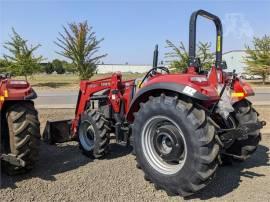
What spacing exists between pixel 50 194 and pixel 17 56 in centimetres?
2844

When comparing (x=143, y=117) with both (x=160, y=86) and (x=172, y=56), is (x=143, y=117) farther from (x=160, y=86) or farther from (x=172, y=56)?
(x=172, y=56)

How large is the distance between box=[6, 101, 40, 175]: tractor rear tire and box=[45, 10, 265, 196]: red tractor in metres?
1.39

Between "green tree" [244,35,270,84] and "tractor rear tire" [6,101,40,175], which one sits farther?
"green tree" [244,35,270,84]

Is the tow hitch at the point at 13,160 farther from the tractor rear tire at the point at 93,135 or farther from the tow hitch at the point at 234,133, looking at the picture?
the tow hitch at the point at 234,133

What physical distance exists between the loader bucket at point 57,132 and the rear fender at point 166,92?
85.5 inches

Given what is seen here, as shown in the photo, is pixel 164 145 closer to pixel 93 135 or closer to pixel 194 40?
pixel 194 40

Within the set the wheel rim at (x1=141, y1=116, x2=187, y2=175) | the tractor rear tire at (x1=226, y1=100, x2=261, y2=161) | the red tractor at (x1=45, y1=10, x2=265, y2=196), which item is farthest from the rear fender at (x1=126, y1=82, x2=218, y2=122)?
the tractor rear tire at (x1=226, y1=100, x2=261, y2=161)

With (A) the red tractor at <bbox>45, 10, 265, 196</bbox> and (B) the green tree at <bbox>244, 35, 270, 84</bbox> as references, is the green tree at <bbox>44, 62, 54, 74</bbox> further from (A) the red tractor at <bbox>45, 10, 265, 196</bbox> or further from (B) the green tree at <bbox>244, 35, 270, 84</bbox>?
(A) the red tractor at <bbox>45, 10, 265, 196</bbox>

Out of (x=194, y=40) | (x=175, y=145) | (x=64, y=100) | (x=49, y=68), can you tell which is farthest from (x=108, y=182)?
(x=49, y=68)

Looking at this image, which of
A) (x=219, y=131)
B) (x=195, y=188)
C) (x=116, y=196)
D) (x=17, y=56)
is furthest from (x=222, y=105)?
(x=17, y=56)

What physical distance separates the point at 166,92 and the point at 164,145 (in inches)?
28.5

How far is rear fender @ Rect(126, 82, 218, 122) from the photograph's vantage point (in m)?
4.66

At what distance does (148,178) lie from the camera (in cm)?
520

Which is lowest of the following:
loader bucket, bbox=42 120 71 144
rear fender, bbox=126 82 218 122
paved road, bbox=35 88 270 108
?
paved road, bbox=35 88 270 108
